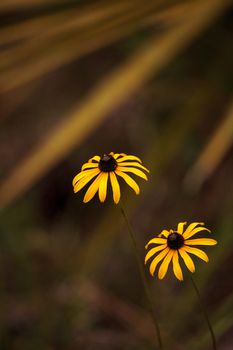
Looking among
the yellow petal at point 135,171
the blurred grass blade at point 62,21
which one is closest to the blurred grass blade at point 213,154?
the blurred grass blade at point 62,21

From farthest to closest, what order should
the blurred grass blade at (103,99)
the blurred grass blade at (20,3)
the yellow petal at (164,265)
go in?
the blurred grass blade at (20,3) < the blurred grass blade at (103,99) < the yellow petal at (164,265)

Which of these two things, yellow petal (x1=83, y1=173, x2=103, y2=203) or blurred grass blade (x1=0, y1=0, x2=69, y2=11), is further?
blurred grass blade (x1=0, y1=0, x2=69, y2=11)

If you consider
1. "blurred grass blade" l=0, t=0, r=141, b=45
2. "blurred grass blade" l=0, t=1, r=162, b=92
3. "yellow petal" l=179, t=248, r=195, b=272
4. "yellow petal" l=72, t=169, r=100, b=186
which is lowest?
"yellow petal" l=179, t=248, r=195, b=272

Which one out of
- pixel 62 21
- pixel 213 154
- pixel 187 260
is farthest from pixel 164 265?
pixel 62 21

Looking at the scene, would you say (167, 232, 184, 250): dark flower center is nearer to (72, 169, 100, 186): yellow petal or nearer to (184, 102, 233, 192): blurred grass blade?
(72, 169, 100, 186): yellow petal

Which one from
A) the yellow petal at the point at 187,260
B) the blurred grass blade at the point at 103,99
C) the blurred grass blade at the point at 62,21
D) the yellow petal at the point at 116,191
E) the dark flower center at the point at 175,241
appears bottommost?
the yellow petal at the point at 187,260

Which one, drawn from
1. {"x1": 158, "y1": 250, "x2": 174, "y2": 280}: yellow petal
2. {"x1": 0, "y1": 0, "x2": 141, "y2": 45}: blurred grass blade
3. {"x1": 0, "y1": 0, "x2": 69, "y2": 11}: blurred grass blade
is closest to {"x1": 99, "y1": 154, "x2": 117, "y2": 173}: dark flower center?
{"x1": 158, "y1": 250, "x2": 174, "y2": 280}: yellow petal

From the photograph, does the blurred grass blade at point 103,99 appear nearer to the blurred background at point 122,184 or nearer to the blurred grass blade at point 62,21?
the blurred background at point 122,184
